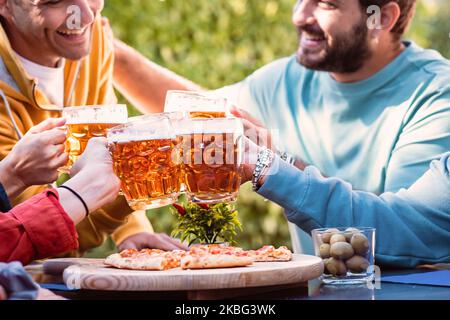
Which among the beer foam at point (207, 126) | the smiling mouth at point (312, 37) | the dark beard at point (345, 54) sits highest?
the smiling mouth at point (312, 37)

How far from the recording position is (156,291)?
187cm

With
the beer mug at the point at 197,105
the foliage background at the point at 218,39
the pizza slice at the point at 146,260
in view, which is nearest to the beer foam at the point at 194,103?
the beer mug at the point at 197,105

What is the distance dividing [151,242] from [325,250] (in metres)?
1.04

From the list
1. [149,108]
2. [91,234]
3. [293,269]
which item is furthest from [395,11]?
[293,269]

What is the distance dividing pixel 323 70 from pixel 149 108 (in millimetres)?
757

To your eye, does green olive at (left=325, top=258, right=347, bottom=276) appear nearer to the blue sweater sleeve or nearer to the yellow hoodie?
the blue sweater sleeve

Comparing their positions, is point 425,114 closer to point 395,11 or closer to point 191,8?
point 395,11

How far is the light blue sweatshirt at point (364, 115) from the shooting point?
310 centimetres

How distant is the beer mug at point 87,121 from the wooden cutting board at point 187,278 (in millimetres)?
483

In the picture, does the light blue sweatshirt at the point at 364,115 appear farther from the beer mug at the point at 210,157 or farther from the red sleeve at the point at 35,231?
the red sleeve at the point at 35,231

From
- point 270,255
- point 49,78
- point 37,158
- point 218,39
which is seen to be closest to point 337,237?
point 270,255

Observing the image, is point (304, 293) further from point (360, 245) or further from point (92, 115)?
point (92, 115)

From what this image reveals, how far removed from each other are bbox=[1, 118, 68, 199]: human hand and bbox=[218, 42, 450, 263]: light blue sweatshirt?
114 cm

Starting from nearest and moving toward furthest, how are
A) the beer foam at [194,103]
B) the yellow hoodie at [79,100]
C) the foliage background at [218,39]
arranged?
the beer foam at [194,103] < the yellow hoodie at [79,100] < the foliage background at [218,39]
